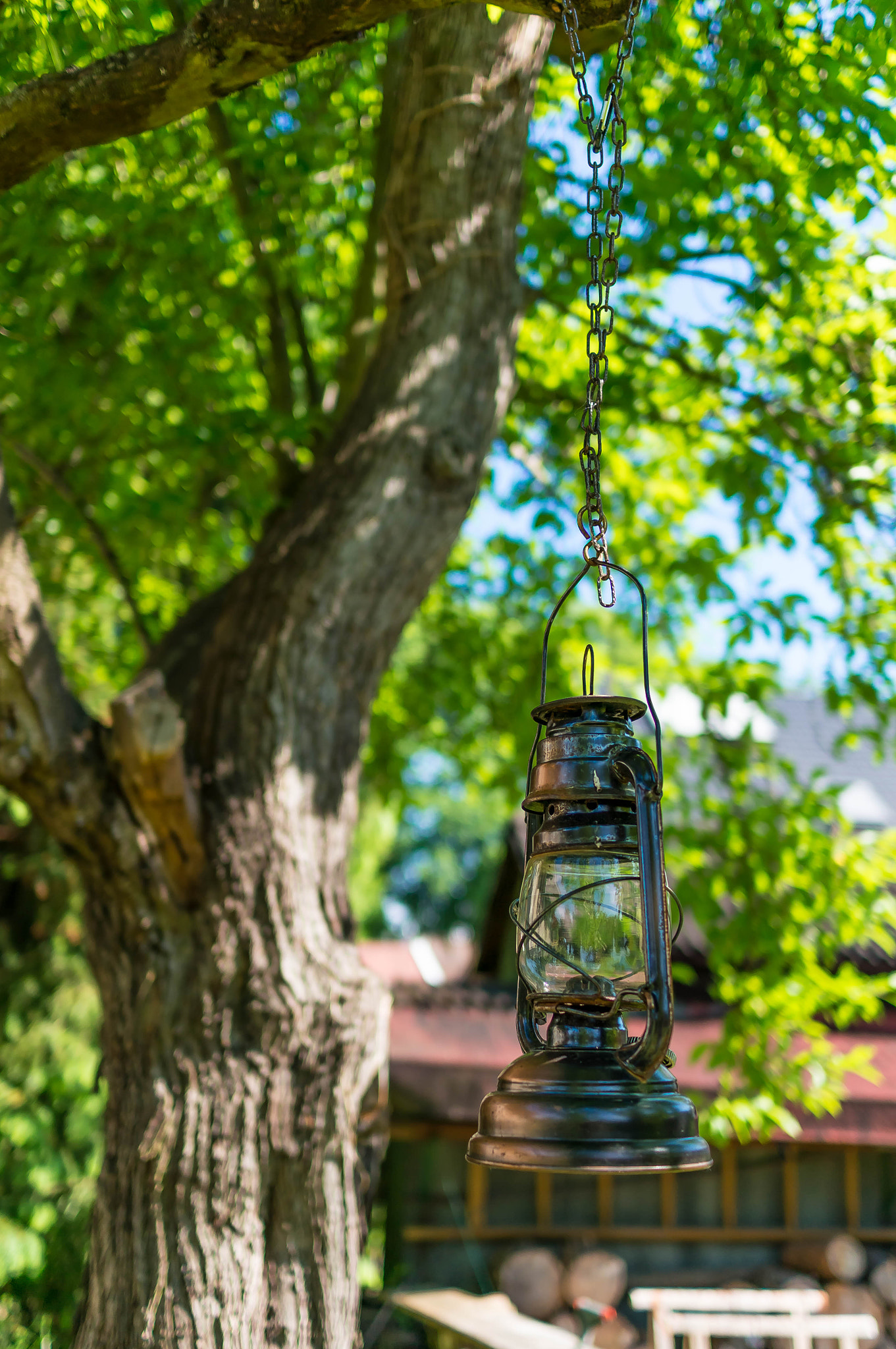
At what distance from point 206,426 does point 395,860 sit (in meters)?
30.6

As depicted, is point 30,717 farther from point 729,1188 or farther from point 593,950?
point 729,1188

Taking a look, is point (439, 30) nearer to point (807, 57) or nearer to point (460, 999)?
point (807, 57)

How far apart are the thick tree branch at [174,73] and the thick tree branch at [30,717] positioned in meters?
1.22

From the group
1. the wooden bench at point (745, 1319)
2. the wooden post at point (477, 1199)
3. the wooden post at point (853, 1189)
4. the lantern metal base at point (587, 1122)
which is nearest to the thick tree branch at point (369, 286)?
the lantern metal base at point (587, 1122)

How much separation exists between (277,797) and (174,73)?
76.6 inches

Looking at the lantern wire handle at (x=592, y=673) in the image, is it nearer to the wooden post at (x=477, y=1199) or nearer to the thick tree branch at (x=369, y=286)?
the thick tree branch at (x=369, y=286)

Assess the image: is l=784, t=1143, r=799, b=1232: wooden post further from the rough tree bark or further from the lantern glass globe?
the lantern glass globe

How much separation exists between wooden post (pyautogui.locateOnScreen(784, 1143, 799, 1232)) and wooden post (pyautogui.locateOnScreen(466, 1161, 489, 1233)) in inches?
92.8

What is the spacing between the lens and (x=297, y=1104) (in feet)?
9.84

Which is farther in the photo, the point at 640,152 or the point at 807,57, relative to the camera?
the point at 640,152

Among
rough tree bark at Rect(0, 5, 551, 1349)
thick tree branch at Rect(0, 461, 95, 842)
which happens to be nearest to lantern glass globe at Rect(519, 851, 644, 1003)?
rough tree bark at Rect(0, 5, 551, 1349)

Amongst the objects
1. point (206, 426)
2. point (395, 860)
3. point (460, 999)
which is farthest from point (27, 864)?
point (395, 860)

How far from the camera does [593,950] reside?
5.33 feet

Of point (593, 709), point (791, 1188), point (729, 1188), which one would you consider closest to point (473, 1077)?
point (729, 1188)
